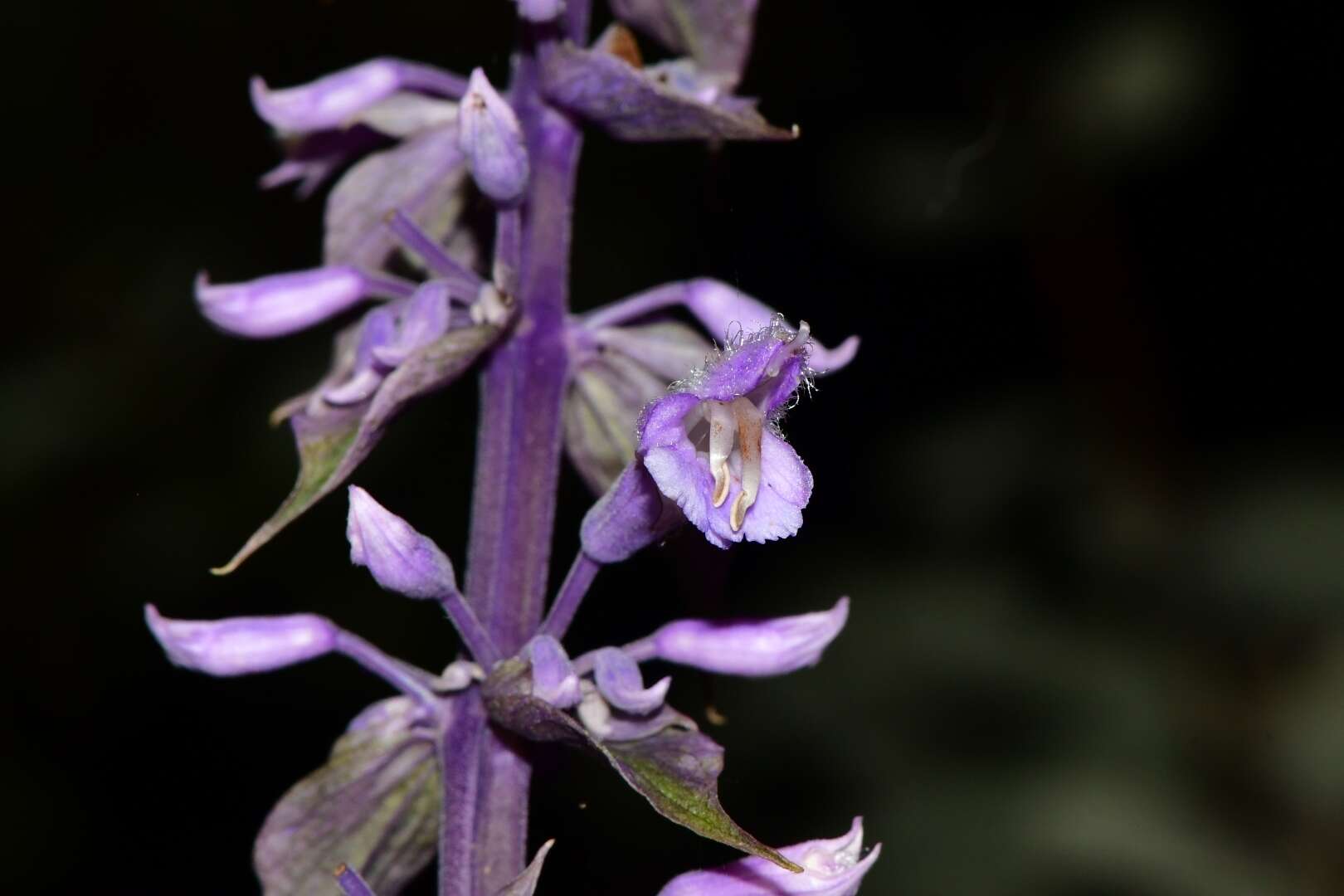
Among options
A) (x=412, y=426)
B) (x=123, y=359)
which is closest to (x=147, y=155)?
(x=123, y=359)

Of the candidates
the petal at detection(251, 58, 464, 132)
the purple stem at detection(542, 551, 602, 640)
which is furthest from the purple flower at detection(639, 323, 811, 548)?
the petal at detection(251, 58, 464, 132)

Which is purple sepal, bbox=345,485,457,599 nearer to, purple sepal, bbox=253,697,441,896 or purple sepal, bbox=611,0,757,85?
purple sepal, bbox=253,697,441,896

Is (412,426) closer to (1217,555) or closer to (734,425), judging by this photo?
(1217,555)

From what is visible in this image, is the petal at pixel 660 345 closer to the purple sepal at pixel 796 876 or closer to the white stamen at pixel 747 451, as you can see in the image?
the white stamen at pixel 747 451

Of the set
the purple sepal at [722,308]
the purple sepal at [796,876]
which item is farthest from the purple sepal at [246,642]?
the purple sepal at [722,308]

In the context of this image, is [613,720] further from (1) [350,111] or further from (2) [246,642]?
(1) [350,111]
